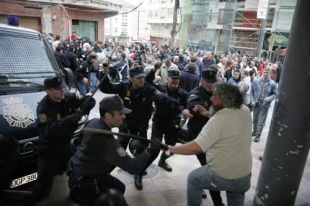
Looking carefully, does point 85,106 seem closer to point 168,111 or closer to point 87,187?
point 87,187

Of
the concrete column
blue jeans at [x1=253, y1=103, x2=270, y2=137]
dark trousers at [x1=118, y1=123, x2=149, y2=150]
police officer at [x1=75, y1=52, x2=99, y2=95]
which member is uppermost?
the concrete column

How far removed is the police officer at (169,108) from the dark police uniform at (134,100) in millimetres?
181

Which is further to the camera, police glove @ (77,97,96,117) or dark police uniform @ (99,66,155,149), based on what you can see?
dark police uniform @ (99,66,155,149)

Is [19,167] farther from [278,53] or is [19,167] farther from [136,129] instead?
[278,53]

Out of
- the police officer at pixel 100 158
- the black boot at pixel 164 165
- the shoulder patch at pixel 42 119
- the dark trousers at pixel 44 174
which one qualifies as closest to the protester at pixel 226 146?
the police officer at pixel 100 158

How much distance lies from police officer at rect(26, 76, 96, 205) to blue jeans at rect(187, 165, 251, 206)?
148 centimetres

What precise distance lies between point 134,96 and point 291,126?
240cm

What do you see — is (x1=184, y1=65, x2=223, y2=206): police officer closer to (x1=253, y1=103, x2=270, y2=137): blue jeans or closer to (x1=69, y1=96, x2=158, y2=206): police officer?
(x1=69, y1=96, x2=158, y2=206): police officer

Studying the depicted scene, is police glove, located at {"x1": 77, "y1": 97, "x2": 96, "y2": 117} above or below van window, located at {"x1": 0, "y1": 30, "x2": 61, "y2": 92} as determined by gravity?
below

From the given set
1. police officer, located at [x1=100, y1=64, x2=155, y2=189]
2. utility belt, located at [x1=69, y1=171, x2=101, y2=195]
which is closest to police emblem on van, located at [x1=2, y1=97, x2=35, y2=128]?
utility belt, located at [x1=69, y1=171, x2=101, y2=195]

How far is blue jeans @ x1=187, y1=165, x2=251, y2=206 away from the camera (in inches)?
117

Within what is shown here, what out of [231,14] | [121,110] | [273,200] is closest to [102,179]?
[121,110]

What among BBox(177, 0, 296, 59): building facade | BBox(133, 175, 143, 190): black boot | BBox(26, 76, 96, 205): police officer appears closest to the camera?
BBox(26, 76, 96, 205): police officer

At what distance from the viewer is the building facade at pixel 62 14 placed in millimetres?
19734
